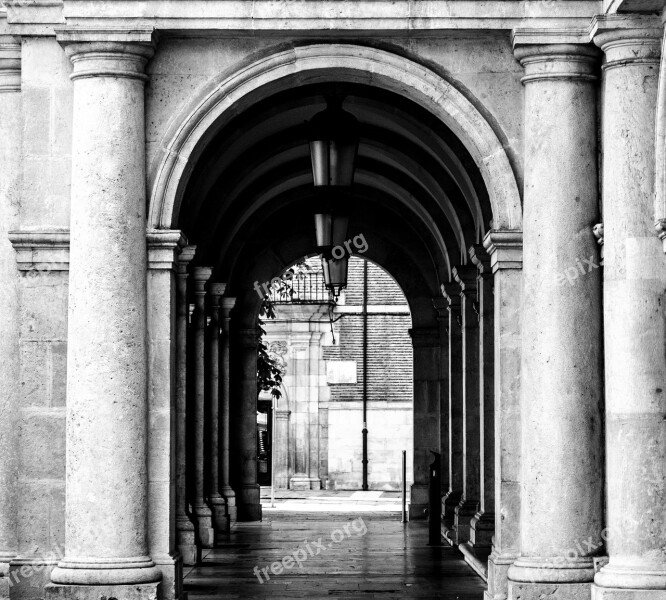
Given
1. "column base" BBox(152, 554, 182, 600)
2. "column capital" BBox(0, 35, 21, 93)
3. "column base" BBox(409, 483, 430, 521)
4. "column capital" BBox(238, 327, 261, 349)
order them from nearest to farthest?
"column base" BBox(152, 554, 182, 600), "column capital" BBox(0, 35, 21, 93), "column capital" BBox(238, 327, 261, 349), "column base" BBox(409, 483, 430, 521)

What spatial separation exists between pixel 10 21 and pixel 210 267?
211 inches

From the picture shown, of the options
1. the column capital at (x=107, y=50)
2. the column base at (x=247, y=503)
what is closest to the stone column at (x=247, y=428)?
the column base at (x=247, y=503)

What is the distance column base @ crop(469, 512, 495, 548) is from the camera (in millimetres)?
14102

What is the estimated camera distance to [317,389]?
39438 millimetres

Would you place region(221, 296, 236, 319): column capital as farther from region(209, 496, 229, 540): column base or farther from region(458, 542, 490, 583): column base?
region(458, 542, 490, 583): column base

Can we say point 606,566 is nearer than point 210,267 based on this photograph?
Yes

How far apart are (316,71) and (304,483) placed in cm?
2786

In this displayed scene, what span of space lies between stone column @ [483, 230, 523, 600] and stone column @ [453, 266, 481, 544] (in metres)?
4.81

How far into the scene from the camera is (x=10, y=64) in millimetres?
10969

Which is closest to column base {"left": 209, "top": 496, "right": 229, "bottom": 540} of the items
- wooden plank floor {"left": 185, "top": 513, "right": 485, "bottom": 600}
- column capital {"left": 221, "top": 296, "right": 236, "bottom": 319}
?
wooden plank floor {"left": 185, "top": 513, "right": 485, "bottom": 600}

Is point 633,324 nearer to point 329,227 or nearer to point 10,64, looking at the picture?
point 329,227

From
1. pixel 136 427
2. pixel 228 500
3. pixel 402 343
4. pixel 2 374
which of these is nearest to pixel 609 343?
pixel 136 427

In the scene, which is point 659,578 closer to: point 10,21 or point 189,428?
point 10,21

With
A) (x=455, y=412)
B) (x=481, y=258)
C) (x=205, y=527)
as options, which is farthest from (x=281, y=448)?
(x=481, y=258)
